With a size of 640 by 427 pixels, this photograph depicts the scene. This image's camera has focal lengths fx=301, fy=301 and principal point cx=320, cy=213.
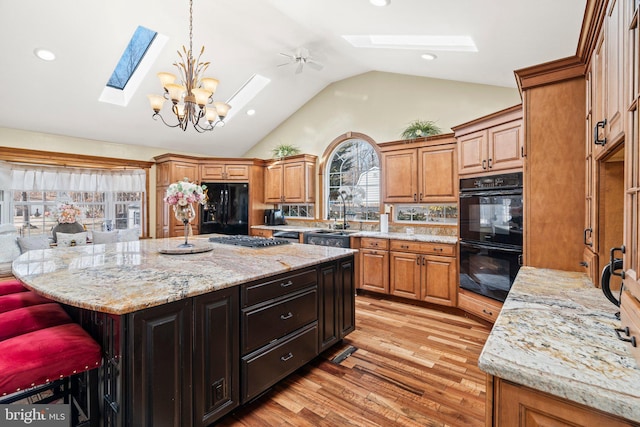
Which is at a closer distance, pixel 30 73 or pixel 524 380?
pixel 524 380

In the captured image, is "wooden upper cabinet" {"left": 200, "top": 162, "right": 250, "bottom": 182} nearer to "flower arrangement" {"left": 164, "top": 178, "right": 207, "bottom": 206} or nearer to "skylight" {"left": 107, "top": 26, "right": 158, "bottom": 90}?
"skylight" {"left": 107, "top": 26, "right": 158, "bottom": 90}

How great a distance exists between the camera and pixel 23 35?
10.6 ft

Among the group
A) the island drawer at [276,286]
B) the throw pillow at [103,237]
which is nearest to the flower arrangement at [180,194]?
the island drawer at [276,286]

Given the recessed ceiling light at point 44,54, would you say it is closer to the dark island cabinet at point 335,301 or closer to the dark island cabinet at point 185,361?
the dark island cabinet at point 185,361

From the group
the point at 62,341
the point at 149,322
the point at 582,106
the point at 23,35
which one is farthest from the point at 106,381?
the point at 23,35

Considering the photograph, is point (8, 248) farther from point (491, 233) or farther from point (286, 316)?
point (491, 233)

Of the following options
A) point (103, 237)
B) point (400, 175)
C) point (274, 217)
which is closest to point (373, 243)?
point (400, 175)

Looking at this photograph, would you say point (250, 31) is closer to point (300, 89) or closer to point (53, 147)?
point (300, 89)

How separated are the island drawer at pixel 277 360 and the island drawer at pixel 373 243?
197cm

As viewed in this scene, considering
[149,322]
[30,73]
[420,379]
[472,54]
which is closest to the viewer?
[149,322]

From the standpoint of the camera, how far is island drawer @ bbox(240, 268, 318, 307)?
1.87m

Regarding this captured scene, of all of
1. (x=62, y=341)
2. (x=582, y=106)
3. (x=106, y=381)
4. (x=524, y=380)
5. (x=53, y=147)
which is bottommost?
(x=106, y=381)

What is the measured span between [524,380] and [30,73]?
545 centimetres

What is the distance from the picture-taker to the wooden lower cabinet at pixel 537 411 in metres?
0.73
